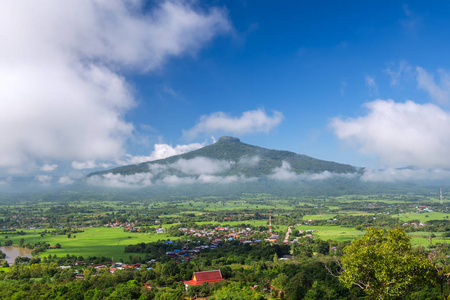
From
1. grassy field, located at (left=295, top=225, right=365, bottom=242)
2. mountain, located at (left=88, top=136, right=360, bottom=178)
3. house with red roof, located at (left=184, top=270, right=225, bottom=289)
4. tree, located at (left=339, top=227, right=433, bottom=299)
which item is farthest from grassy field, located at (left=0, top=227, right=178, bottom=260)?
mountain, located at (left=88, top=136, right=360, bottom=178)

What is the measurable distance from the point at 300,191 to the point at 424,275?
158304 millimetres

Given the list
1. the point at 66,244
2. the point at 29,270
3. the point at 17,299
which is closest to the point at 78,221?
the point at 66,244

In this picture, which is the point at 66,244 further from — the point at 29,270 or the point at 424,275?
the point at 424,275

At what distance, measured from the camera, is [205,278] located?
25.8m

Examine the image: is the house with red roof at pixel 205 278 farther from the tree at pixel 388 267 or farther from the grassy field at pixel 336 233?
the grassy field at pixel 336 233

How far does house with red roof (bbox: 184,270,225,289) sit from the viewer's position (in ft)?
83.2

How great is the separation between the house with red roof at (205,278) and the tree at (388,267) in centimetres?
1726

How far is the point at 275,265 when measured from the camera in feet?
99.4

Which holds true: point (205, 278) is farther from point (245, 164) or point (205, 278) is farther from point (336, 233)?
point (245, 164)

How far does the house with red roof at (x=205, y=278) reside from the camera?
25.4 metres

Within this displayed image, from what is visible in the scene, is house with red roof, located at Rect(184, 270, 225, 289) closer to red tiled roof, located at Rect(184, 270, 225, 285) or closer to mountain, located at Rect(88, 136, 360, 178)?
red tiled roof, located at Rect(184, 270, 225, 285)

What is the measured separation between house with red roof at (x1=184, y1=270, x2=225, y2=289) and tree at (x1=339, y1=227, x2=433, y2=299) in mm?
17263

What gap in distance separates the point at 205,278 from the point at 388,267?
18839 millimetres

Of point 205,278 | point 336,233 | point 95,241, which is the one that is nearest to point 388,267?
point 205,278
